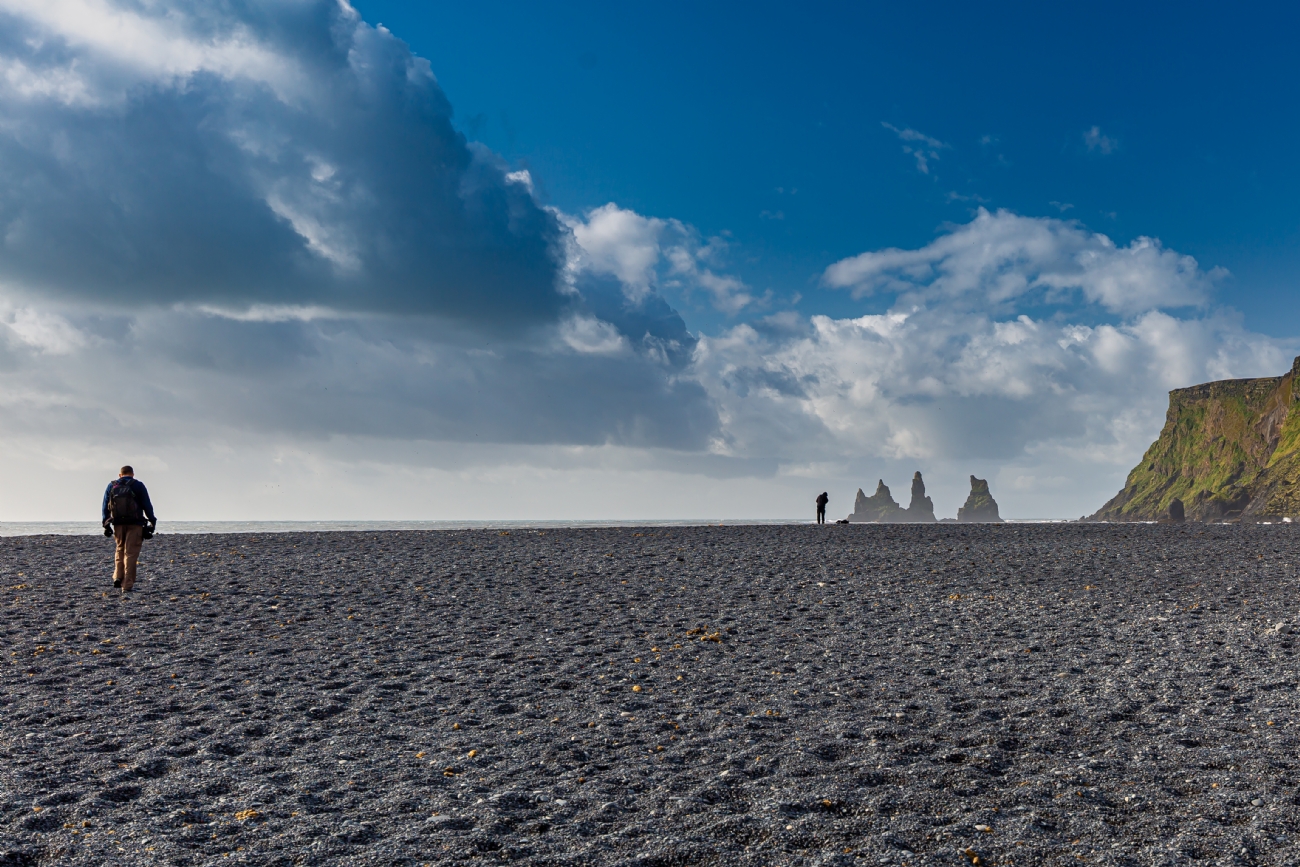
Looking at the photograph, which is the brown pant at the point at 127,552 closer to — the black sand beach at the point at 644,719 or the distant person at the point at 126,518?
the distant person at the point at 126,518

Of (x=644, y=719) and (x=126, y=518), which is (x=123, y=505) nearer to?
(x=126, y=518)

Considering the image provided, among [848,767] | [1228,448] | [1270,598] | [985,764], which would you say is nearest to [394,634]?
[848,767]

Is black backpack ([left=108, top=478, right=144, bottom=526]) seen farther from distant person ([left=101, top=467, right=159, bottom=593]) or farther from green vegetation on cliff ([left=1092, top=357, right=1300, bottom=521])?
green vegetation on cliff ([left=1092, top=357, right=1300, bottom=521])

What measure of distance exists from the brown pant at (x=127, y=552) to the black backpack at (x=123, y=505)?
19cm

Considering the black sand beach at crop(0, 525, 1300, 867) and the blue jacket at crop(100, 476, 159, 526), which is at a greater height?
the blue jacket at crop(100, 476, 159, 526)

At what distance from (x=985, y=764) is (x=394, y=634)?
32.5 feet

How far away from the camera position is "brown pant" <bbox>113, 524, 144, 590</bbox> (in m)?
17.3

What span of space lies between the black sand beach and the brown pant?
53 centimetres

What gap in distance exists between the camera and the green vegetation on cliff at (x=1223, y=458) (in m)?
102

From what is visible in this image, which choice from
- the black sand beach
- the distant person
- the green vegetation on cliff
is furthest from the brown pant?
the green vegetation on cliff

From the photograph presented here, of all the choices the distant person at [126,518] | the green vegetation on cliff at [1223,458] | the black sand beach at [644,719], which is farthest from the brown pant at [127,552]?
the green vegetation on cliff at [1223,458]

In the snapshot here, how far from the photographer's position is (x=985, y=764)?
7.73 metres

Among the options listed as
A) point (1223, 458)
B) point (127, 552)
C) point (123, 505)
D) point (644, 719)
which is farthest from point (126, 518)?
point (1223, 458)

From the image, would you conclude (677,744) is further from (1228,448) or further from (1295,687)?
(1228,448)
